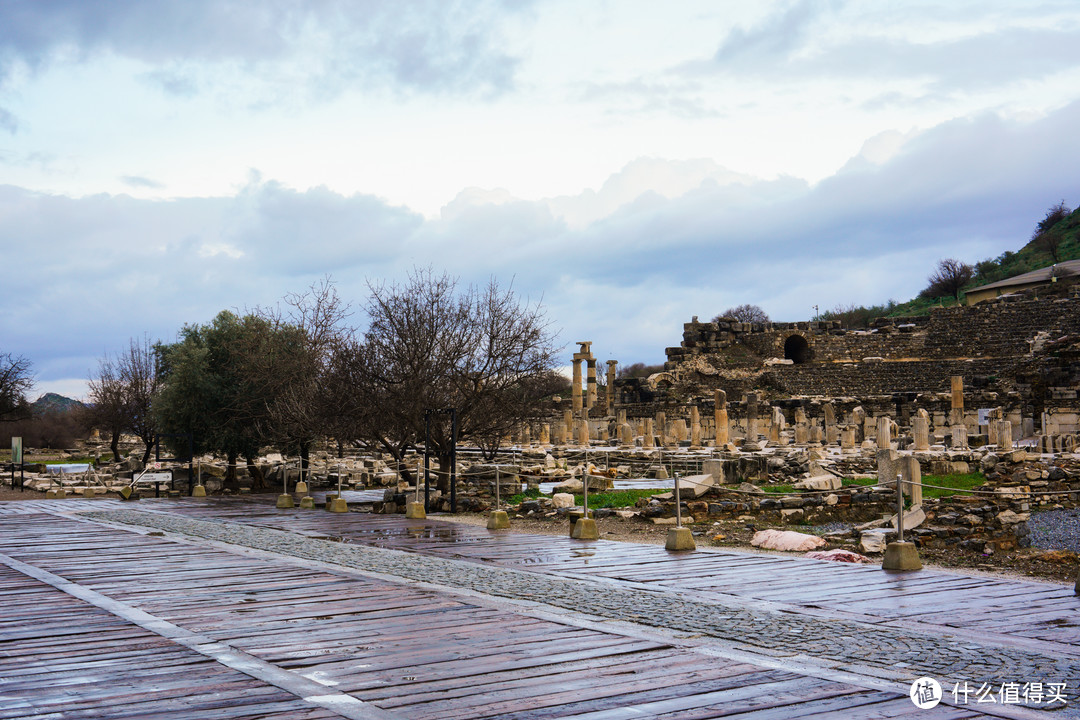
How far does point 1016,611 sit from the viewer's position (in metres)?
8.18

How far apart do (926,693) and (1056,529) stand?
1218cm

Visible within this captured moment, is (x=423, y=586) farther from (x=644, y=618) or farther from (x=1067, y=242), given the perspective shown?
(x=1067, y=242)

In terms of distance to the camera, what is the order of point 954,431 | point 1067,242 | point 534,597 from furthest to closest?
point 1067,242 → point 954,431 → point 534,597

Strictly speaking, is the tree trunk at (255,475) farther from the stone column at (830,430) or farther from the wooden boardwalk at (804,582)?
the stone column at (830,430)

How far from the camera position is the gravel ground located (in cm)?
1399

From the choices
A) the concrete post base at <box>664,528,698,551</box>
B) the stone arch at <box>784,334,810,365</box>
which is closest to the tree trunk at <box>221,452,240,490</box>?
the concrete post base at <box>664,528,698,551</box>

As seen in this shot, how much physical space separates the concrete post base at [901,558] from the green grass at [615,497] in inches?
328


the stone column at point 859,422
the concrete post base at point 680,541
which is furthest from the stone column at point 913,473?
the stone column at point 859,422

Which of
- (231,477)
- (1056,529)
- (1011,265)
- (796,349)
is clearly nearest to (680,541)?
(1056,529)

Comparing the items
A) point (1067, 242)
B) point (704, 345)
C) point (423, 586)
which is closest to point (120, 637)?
point (423, 586)

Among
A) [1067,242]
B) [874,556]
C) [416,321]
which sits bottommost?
[874,556]

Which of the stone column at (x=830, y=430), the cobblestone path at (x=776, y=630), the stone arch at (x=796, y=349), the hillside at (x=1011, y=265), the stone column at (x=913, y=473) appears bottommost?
the cobblestone path at (x=776, y=630)

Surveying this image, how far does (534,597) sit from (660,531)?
22.8 feet

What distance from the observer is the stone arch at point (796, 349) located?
64.0 meters
